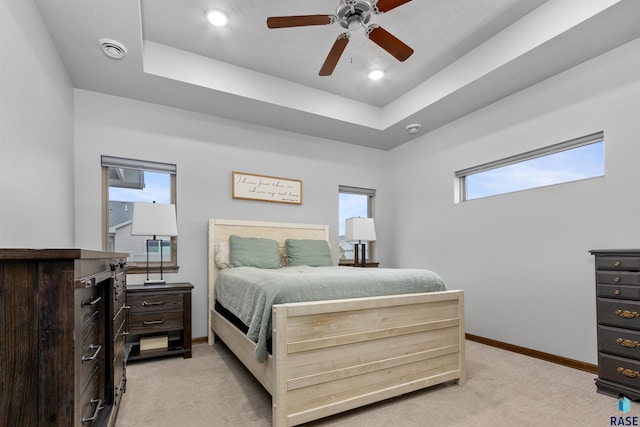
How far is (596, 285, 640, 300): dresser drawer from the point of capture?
215 cm

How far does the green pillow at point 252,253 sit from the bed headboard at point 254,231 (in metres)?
0.20

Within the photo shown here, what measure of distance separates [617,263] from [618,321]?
379 mm

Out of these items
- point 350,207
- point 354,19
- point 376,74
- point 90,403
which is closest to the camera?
point 90,403

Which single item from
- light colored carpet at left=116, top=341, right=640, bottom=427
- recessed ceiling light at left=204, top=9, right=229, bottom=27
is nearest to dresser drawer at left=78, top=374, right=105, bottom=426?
light colored carpet at left=116, top=341, right=640, bottom=427

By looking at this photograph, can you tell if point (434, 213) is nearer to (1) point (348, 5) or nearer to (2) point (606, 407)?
(2) point (606, 407)

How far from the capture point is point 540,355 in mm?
2975

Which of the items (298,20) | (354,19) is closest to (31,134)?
(298,20)

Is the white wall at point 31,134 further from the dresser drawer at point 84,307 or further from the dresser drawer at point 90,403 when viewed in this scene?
the dresser drawer at point 90,403

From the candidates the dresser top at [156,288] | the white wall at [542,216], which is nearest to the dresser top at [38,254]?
the dresser top at [156,288]

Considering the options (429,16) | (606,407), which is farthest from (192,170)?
(606,407)

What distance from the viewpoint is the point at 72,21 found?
2.30 meters

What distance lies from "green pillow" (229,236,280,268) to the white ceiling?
1.44 meters

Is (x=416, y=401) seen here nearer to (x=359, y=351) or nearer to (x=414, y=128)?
(x=359, y=351)

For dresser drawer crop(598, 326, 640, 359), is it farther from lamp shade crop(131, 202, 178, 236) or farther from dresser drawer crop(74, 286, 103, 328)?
lamp shade crop(131, 202, 178, 236)
